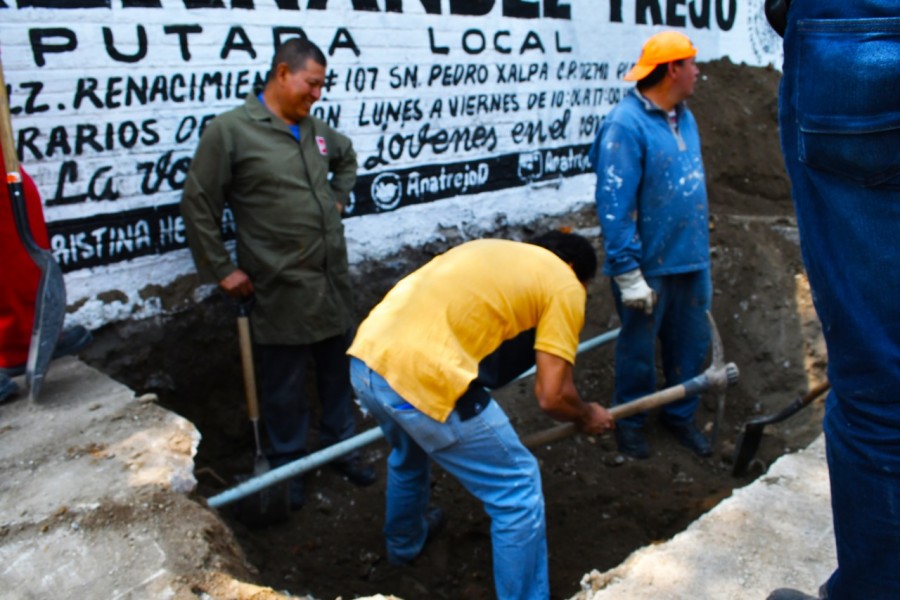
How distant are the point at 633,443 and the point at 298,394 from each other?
1.89 meters

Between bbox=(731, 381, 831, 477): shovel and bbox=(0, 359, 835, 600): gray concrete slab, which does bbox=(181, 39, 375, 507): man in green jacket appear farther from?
bbox=(731, 381, 831, 477): shovel

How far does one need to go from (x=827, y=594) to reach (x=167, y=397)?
3.23m

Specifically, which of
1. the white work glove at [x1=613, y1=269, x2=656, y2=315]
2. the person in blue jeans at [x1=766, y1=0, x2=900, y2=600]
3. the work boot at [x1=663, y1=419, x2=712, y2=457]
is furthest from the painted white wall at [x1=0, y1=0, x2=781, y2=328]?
the person in blue jeans at [x1=766, y1=0, x2=900, y2=600]

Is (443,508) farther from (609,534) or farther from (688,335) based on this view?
(688,335)

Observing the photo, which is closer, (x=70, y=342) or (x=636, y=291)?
(x=70, y=342)

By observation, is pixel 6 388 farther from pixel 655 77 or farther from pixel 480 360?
pixel 655 77

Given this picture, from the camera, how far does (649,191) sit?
4160mm

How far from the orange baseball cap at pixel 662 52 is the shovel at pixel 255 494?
7.35 feet

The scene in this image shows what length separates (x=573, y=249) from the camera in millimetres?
3029

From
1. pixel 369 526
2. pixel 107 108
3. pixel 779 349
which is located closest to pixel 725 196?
pixel 779 349

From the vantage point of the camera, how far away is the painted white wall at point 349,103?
3.62 m

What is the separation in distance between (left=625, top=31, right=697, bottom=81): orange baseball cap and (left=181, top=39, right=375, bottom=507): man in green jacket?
160 centimetres

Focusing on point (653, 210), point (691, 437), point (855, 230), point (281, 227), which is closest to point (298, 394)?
point (281, 227)

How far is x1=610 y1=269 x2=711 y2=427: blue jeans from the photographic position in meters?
4.35
